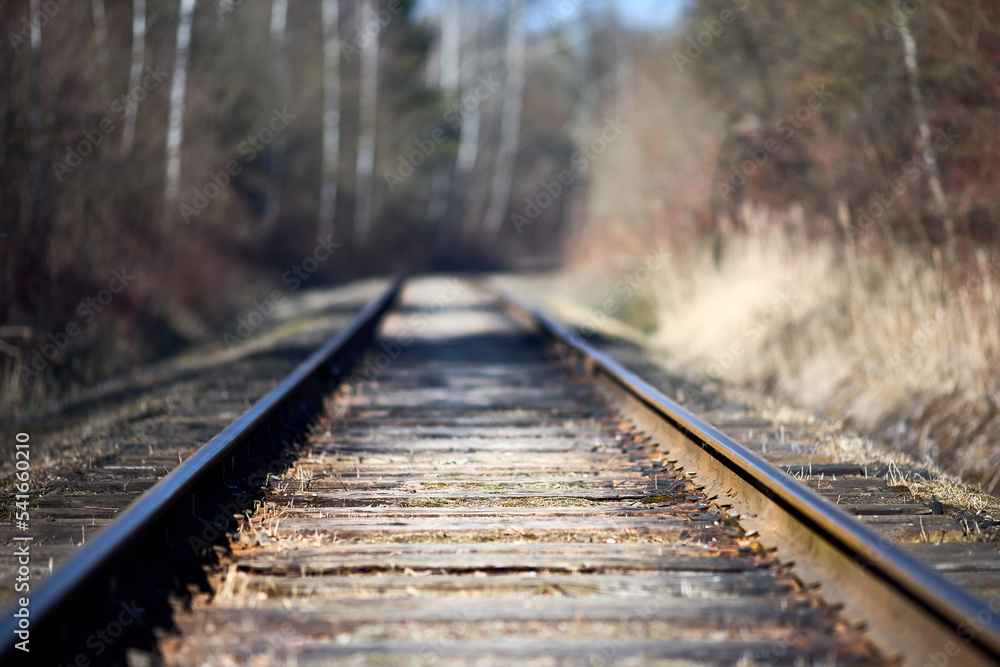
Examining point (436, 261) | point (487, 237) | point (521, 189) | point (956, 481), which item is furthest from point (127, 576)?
point (521, 189)

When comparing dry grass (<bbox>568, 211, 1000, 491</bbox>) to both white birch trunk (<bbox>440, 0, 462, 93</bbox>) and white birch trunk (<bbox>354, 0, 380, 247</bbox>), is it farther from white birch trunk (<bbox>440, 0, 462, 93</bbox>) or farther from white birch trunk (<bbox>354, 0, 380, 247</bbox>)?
white birch trunk (<bbox>440, 0, 462, 93</bbox>)

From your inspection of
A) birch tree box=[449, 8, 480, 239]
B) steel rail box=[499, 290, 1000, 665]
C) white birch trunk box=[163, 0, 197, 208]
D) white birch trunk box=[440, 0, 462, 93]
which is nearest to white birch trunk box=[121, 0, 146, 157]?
white birch trunk box=[163, 0, 197, 208]

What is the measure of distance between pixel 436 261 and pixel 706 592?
3227 cm

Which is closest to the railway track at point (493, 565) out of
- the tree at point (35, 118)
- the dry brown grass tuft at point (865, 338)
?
the dry brown grass tuft at point (865, 338)

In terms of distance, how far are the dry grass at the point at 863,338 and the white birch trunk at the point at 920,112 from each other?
1.49 ft

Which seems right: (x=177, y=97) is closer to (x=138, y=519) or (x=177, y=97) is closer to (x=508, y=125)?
(x=138, y=519)

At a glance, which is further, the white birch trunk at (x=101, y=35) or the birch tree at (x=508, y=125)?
the birch tree at (x=508, y=125)

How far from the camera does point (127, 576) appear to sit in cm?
256

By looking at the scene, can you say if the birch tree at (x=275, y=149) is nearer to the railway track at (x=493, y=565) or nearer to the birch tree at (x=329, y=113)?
the birch tree at (x=329, y=113)

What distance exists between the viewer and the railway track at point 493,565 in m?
2.23

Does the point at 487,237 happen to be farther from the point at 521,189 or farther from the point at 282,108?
the point at 282,108

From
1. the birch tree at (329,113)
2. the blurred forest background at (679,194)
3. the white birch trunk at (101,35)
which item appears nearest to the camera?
the blurred forest background at (679,194)

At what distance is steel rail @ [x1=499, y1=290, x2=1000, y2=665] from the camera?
1.98 meters

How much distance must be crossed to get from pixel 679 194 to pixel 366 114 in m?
Answer: 15.9
